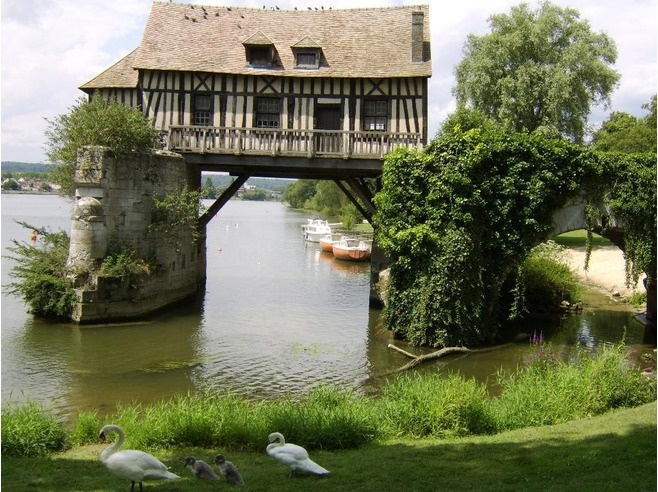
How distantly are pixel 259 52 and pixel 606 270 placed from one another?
53.5 ft

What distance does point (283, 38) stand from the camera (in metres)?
22.7

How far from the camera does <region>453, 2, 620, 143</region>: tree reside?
32.7 meters

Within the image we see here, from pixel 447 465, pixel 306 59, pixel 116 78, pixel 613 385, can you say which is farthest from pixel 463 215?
pixel 116 78

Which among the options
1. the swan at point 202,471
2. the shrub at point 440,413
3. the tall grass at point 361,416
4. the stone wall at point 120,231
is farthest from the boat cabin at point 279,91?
the swan at point 202,471

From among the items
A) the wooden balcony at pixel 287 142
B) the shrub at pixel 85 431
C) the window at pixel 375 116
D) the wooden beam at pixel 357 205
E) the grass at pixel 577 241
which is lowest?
the shrub at pixel 85 431

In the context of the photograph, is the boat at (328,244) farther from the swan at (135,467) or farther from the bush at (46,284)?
the swan at (135,467)

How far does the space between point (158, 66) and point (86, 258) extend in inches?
253

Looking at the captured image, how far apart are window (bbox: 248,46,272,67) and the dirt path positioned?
41.7 ft

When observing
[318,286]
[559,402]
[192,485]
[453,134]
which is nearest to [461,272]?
[453,134]

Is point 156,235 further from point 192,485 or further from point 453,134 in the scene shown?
point 192,485

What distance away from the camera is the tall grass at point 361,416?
9.02 m

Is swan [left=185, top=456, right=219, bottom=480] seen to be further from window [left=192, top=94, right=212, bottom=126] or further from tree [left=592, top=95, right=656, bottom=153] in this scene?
tree [left=592, top=95, right=656, bottom=153]

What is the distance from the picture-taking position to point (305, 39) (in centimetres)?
2148

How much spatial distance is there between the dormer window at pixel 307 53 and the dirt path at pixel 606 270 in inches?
455
